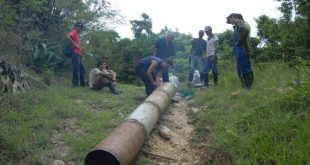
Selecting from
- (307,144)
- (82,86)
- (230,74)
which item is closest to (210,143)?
(307,144)

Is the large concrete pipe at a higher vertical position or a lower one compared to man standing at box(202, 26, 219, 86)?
lower

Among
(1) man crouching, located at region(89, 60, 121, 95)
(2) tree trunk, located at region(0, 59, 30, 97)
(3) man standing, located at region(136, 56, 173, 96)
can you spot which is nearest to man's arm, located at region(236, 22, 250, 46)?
(3) man standing, located at region(136, 56, 173, 96)

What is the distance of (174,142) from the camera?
18.4 feet

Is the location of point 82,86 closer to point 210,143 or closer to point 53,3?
point 53,3

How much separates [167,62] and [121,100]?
1280mm

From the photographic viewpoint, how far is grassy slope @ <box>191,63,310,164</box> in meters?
3.79

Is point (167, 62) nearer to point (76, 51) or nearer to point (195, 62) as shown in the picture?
point (76, 51)

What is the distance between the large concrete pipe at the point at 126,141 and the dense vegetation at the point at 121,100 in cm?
47

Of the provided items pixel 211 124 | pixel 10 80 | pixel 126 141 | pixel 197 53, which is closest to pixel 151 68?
pixel 211 124

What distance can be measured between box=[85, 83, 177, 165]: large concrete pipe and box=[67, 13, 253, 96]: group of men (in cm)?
207

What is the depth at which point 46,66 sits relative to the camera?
1048cm

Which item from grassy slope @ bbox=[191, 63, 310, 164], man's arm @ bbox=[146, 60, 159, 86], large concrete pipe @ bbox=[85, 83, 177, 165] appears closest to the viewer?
grassy slope @ bbox=[191, 63, 310, 164]

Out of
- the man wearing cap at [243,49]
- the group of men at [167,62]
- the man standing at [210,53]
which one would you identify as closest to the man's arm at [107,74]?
the group of men at [167,62]

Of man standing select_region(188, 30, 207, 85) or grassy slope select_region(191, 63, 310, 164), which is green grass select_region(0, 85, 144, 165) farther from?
man standing select_region(188, 30, 207, 85)
